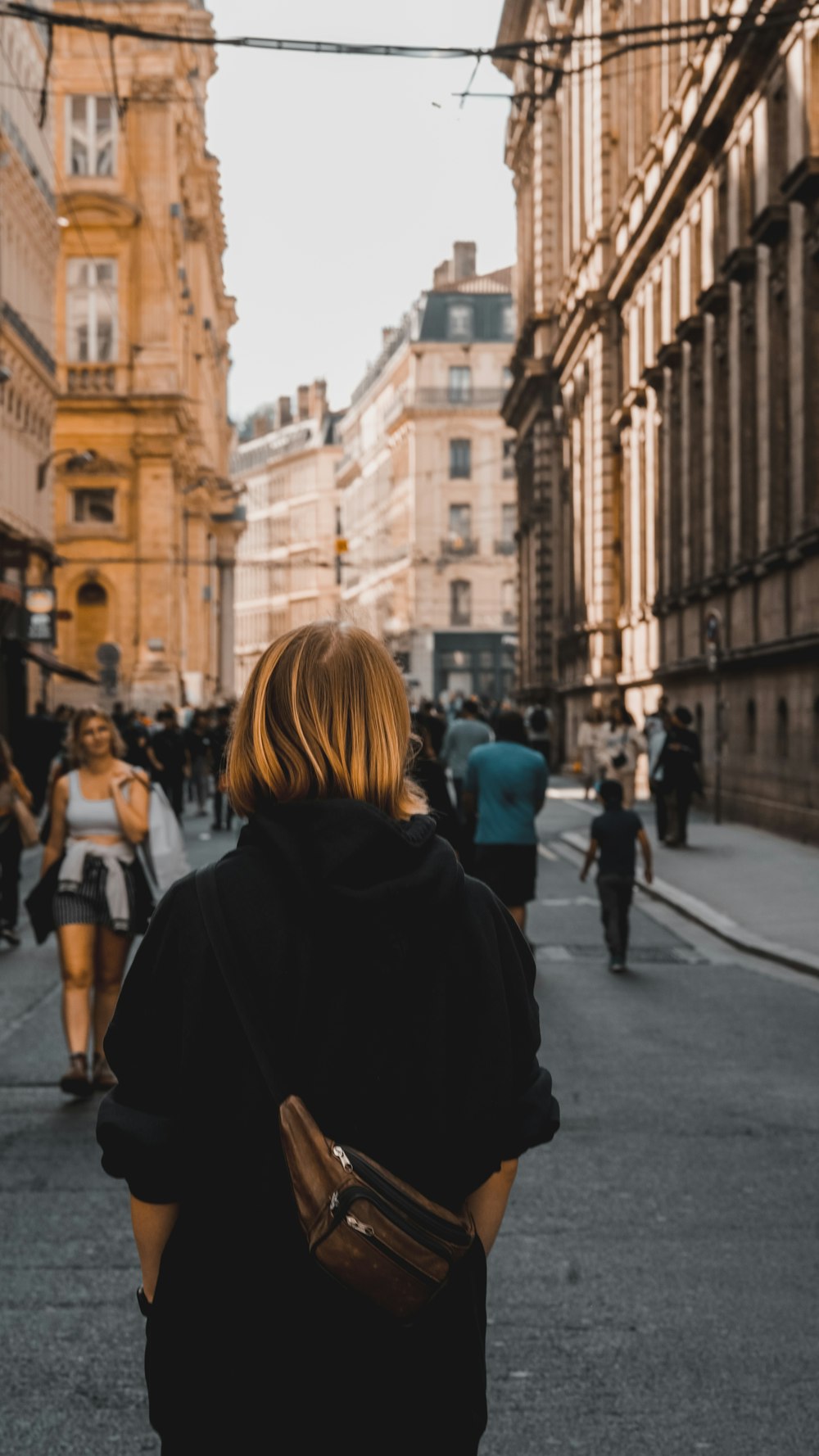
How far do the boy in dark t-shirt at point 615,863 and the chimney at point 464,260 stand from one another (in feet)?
314

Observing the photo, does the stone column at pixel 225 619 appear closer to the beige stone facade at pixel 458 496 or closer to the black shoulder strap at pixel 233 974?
the beige stone facade at pixel 458 496

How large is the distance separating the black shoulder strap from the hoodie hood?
9cm

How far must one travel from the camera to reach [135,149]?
198 ft

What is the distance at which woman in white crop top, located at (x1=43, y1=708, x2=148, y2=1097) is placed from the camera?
28.6ft

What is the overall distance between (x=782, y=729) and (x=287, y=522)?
11464cm

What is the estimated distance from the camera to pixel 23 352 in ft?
134

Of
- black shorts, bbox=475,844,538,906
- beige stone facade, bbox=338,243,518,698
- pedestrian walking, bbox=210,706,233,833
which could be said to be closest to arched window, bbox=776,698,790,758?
pedestrian walking, bbox=210,706,233,833

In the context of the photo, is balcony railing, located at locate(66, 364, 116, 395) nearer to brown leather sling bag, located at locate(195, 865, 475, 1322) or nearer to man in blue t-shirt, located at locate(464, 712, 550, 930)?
man in blue t-shirt, located at locate(464, 712, 550, 930)

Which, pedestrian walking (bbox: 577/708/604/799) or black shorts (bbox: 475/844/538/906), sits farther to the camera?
pedestrian walking (bbox: 577/708/604/799)

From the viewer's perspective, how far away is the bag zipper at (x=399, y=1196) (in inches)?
94.0

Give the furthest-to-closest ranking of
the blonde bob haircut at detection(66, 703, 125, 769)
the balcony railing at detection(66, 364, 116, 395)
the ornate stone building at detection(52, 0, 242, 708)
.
Result: the balcony railing at detection(66, 364, 116, 395) < the ornate stone building at detection(52, 0, 242, 708) < the blonde bob haircut at detection(66, 703, 125, 769)

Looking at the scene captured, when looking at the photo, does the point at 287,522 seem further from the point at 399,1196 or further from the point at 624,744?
the point at 399,1196

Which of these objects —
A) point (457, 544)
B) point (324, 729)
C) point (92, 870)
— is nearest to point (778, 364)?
point (92, 870)

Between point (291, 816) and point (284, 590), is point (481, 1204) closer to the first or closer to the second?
point (291, 816)
